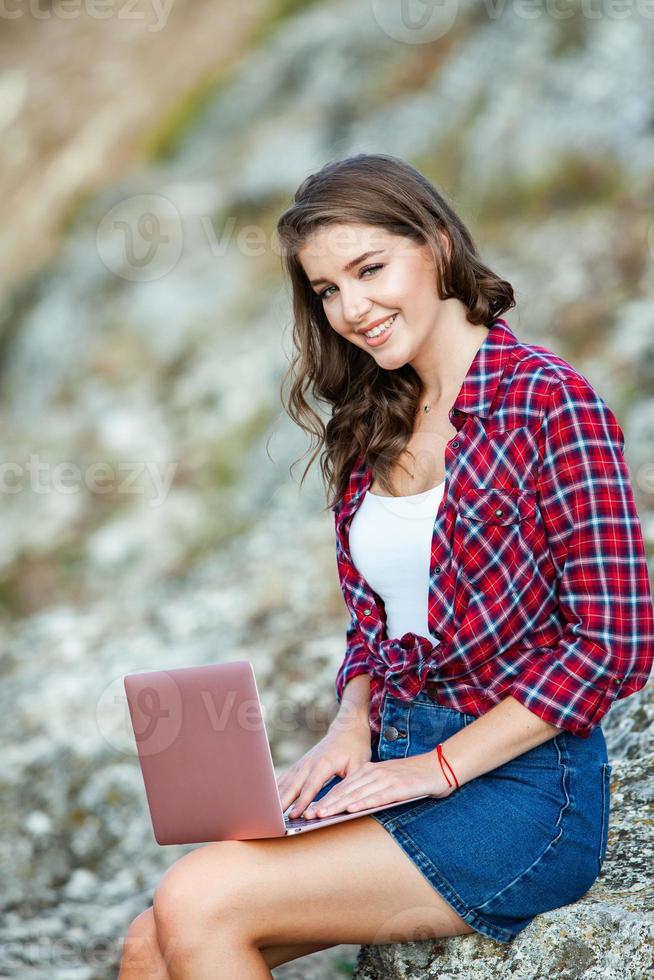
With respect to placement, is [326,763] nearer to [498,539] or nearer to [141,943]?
[141,943]

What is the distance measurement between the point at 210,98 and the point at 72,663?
17.2 ft

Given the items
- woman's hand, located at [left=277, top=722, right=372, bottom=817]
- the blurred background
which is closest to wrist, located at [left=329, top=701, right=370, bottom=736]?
woman's hand, located at [left=277, top=722, right=372, bottom=817]

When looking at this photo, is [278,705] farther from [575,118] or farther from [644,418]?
[575,118]

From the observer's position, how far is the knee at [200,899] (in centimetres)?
192

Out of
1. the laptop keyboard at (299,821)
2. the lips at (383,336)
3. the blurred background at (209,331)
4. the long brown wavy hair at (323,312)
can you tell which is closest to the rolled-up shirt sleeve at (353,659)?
the long brown wavy hair at (323,312)

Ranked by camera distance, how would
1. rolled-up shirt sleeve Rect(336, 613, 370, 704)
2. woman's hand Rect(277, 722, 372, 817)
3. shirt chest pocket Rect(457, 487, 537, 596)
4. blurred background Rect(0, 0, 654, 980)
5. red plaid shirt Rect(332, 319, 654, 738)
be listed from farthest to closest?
blurred background Rect(0, 0, 654, 980) → rolled-up shirt sleeve Rect(336, 613, 370, 704) → woman's hand Rect(277, 722, 372, 817) → shirt chest pocket Rect(457, 487, 537, 596) → red plaid shirt Rect(332, 319, 654, 738)

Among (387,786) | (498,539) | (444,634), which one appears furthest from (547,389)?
(387,786)

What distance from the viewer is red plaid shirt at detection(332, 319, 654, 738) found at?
202cm

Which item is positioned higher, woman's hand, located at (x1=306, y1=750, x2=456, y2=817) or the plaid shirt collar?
the plaid shirt collar

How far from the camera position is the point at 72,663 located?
5.54 meters

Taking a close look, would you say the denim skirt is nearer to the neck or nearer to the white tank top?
the white tank top

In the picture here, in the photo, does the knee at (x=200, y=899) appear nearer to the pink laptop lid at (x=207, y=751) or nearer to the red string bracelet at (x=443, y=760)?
the pink laptop lid at (x=207, y=751)

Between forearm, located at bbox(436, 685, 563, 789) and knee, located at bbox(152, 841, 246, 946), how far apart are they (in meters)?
0.44

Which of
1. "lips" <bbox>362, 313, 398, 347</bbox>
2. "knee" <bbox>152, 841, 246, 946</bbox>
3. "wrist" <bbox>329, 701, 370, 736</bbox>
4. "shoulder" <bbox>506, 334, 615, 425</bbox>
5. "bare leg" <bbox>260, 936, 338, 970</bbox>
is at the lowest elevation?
"bare leg" <bbox>260, 936, 338, 970</bbox>
